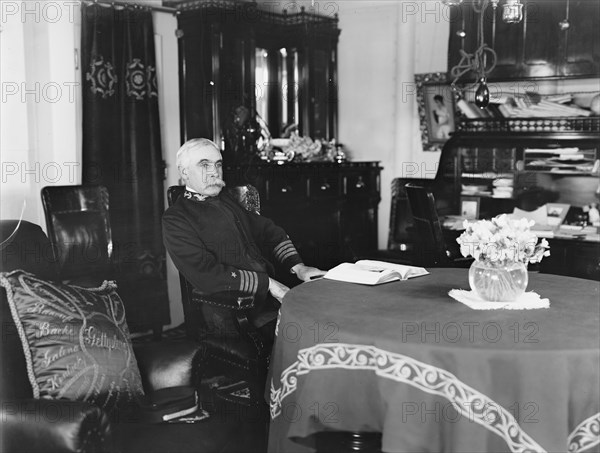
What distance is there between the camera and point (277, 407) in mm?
2621

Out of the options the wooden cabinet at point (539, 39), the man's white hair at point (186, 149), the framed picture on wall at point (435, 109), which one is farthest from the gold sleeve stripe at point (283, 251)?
the framed picture on wall at point (435, 109)

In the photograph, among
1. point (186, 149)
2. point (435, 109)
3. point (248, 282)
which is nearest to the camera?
point (248, 282)

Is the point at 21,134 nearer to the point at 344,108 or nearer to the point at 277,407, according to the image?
the point at 277,407

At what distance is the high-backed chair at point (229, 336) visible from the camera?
3.20m

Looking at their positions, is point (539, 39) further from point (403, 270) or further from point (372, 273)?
point (372, 273)

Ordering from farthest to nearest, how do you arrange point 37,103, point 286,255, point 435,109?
point 435,109, point 37,103, point 286,255

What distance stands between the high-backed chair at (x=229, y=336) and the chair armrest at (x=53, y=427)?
119cm

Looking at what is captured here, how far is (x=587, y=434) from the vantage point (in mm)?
2234

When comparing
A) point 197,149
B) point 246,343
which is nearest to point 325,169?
point 197,149

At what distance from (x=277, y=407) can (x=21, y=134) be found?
2.57 m

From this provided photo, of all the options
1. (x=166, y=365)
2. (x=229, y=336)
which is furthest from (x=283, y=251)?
(x=166, y=365)

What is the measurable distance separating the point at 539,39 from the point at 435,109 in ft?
4.39

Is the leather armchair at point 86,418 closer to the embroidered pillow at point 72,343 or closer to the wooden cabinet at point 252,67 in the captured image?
the embroidered pillow at point 72,343

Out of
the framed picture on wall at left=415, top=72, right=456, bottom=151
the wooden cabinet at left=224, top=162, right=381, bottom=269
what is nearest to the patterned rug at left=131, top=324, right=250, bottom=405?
the wooden cabinet at left=224, top=162, right=381, bottom=269
